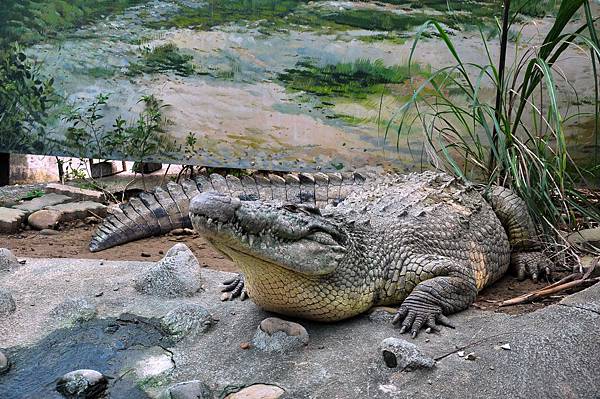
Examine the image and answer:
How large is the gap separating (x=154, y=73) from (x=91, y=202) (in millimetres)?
1597

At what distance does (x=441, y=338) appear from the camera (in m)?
2.48

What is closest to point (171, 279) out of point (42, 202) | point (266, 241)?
point (266, 241)

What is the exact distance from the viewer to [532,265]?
3.56 metres

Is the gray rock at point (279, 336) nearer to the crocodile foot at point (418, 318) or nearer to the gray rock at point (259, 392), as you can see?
the gray rock at point (259, 392)

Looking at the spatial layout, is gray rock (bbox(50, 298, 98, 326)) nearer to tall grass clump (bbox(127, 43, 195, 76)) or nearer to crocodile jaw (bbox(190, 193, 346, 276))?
crocodile jaw (bbox(190, 193, 346, 276))

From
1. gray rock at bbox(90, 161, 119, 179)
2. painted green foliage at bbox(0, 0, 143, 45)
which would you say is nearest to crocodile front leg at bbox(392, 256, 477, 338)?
gray rock at bbox(90, 161, 119, 179)

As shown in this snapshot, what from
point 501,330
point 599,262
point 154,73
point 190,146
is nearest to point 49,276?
point 501,330

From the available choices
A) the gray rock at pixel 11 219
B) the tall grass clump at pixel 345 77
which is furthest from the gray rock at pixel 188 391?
the tall grass clump at pixel 345 77

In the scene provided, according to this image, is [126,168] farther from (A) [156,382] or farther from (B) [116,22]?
(A) [156,382]

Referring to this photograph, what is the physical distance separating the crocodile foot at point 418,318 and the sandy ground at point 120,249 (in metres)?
0.82

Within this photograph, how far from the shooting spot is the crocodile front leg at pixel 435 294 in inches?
102

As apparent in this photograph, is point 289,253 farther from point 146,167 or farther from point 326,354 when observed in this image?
point 146,167

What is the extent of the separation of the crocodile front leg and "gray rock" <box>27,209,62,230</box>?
138 inches

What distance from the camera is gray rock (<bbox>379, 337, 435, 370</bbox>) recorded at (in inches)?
86.0
